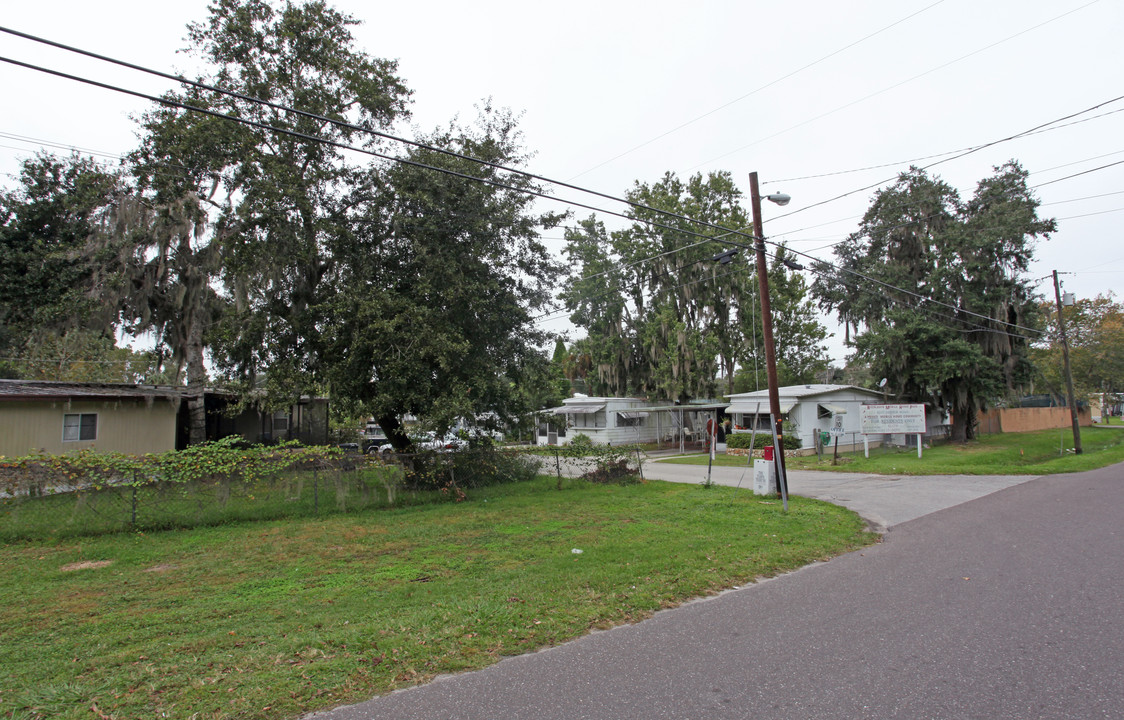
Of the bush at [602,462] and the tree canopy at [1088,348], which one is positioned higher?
the tree canopy at [1088,348]

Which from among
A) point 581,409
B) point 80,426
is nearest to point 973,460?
point 581,409

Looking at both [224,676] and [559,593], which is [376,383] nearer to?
[559,593]

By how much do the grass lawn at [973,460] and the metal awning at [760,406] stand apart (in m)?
2.51

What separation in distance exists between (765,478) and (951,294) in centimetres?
2021

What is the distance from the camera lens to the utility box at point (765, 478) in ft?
41.3

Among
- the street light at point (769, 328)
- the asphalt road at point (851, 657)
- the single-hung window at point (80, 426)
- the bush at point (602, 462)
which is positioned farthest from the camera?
the bush at point (602, 462)

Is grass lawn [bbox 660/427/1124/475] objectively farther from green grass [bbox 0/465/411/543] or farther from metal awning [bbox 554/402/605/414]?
green grass [bbox 0/465/411/543]

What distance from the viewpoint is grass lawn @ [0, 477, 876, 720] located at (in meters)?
3.86

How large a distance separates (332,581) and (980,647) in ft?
19.9

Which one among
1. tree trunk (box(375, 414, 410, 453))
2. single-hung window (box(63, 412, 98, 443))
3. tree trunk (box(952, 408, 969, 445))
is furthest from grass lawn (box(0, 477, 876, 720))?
tree trunk (box(952, 408, 969, 445))

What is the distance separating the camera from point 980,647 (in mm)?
4336

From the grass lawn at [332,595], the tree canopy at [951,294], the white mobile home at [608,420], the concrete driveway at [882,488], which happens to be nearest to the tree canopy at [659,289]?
the white mobile home at [608,420]

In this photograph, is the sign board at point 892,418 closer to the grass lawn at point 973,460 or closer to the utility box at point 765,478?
the grass lawn at point 973,460

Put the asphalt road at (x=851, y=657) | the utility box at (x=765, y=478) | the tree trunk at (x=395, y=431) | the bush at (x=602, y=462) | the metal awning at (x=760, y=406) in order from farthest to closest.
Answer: the metal awning at (x=760, y=406) → the bush at (x=602, y=462) → the tree trunk at (x=395, y=431) → the utility box at (x=765, y=478) → the asphalt road at (x=851, y=657)
